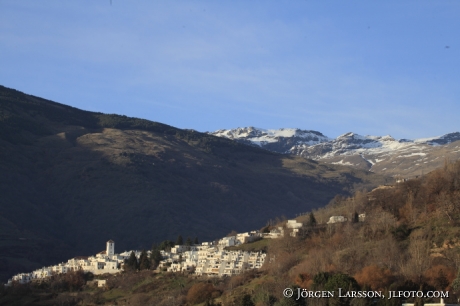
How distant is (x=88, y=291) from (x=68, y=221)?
353ft

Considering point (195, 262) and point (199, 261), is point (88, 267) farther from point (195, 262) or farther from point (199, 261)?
point (199, 261)

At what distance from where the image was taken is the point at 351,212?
315 feet

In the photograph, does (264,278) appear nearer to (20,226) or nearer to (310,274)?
(310,274)

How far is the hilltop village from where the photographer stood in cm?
9088

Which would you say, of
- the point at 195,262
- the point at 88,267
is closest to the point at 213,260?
the point at 195,262

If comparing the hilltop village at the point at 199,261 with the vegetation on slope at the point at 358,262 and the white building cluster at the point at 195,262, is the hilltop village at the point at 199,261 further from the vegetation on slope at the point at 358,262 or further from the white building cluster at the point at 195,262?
the vegetation on slope at the point at 358,262

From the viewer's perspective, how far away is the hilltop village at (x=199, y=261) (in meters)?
90.9

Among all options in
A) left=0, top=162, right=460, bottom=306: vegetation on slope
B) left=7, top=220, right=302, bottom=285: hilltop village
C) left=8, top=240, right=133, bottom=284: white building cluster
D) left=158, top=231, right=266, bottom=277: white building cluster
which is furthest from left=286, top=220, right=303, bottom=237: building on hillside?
left=8, top=240, right=133, bottom=284: white building cluster

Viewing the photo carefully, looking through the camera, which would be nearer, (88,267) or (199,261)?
(199,261)

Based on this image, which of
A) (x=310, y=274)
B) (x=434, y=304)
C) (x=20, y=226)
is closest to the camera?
(x=434, y=304)

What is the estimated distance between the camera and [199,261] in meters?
95.9

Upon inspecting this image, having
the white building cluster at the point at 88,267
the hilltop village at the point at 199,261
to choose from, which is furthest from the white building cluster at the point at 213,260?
the white building cluster at the point at 88,267

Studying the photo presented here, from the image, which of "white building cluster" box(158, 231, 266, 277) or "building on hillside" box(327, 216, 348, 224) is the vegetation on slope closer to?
"building on hillside" box(327, 216, 348, 224)

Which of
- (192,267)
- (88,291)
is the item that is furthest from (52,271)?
(192,267)
